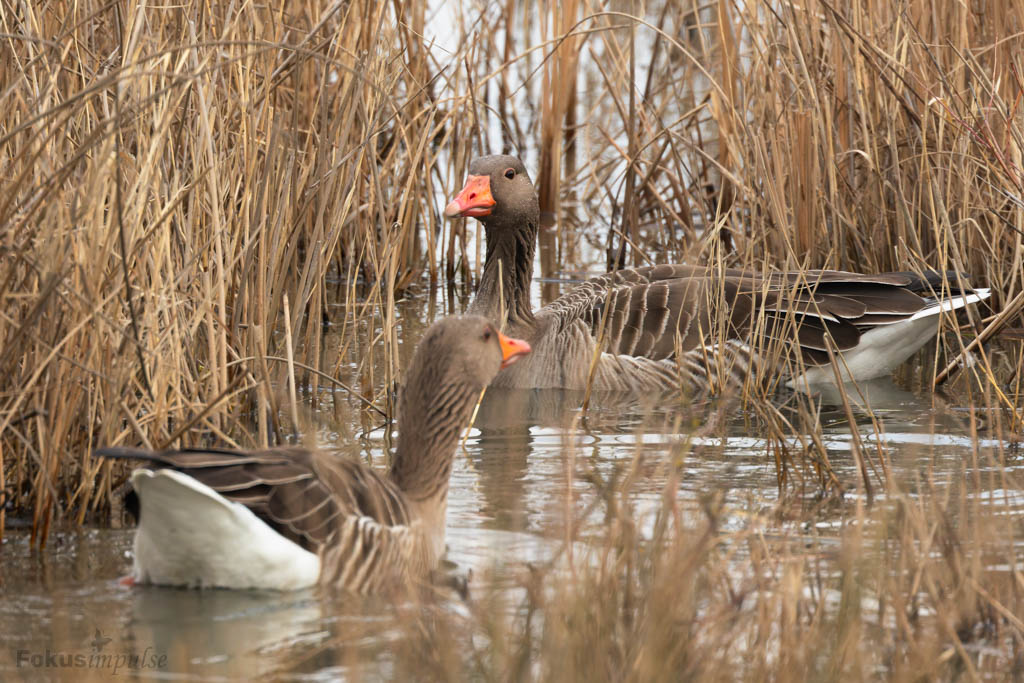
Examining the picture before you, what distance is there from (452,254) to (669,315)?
226 centimetres

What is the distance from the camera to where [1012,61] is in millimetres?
8016

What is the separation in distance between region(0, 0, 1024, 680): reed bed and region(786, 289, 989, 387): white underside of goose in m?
0.18

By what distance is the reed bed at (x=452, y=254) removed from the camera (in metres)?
4.12

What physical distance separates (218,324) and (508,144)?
7.05m

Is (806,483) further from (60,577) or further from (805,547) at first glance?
(60,577)

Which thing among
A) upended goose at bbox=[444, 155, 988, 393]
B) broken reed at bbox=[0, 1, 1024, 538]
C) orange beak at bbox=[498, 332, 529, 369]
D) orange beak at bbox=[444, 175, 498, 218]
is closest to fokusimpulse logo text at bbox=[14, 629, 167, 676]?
broken reed at bbox=[0, 1, 1024, 538]

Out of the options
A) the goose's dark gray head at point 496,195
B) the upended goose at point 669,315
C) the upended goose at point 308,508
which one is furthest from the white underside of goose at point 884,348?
the upended goose at point 308,508

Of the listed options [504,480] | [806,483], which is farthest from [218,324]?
[806,483]

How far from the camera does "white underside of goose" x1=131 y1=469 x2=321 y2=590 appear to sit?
4461 mm

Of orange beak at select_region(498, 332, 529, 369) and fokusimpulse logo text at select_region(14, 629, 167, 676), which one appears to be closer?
fokusimpulse logo text at select_region(14, 629, 167, 676)

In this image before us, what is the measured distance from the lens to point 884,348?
28.5 ft

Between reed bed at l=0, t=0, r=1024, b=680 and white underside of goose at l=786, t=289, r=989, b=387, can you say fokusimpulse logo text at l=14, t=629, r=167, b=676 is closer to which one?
reed bed at l=0, t=0, r=1024, b=680

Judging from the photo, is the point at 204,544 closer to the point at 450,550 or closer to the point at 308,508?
the point at 308,508

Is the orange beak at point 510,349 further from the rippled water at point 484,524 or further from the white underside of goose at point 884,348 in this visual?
the white underside of goose at point 884,348
